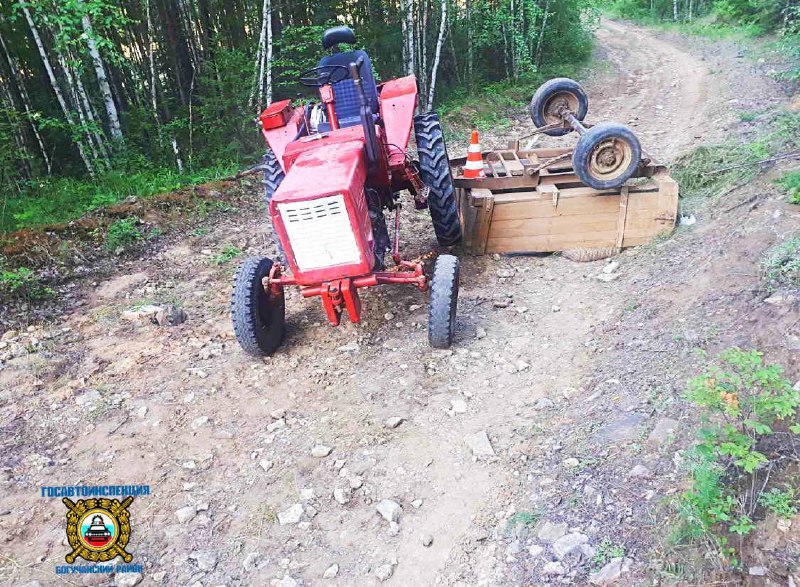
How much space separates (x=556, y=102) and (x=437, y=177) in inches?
120

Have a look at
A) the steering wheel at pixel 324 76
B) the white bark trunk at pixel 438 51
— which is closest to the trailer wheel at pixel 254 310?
the steering wheel at pixel 324 76

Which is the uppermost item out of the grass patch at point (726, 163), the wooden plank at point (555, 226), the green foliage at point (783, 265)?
the green foliage at point (783, 265)

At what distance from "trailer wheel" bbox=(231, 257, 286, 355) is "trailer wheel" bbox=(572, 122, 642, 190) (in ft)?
9.85

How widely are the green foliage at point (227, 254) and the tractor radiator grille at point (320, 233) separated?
2.77 metres

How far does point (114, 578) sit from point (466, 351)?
8.90 ft

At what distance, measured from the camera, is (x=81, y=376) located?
457 centimetres

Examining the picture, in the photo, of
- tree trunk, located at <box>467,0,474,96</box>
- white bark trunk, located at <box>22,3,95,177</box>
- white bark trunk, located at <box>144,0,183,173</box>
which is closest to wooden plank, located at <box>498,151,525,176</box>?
white bark trunk, located at <box>144,0,183,173</box>

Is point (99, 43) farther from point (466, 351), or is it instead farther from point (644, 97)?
point (644, 97)

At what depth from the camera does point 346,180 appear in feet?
12.9

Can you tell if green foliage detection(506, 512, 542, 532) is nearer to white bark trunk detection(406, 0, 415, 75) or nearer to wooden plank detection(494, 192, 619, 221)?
wooden plank detection(494, 192, 619, 221)

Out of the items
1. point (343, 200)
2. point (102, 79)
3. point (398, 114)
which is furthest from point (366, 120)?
point (102, 79)

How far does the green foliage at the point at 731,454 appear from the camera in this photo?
232 centimetres

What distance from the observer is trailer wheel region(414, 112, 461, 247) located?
534cm

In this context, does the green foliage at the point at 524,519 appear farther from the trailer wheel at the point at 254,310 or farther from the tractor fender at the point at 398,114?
the tractor fender at the point at 398,114
